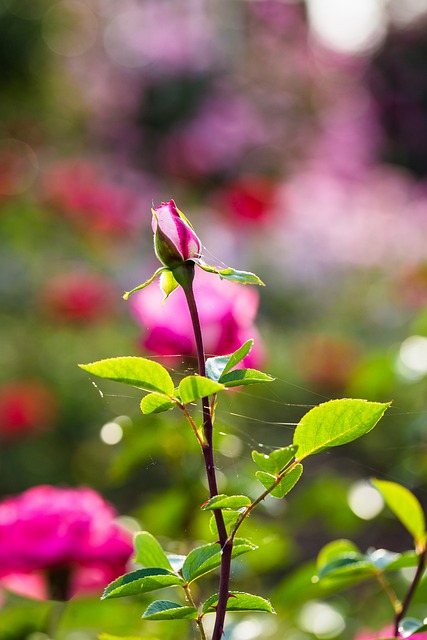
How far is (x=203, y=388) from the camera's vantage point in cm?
26

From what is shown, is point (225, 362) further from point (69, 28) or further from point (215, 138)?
point (69, 28)

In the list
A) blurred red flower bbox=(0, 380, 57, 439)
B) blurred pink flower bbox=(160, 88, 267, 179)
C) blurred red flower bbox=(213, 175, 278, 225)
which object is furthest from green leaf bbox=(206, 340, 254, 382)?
blurred pink flower bbox=(160, 88, 267, 179)

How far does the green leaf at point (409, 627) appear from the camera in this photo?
12.6 inches

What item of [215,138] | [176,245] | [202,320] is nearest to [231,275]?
[176,245]

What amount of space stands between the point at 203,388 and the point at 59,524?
1.07 ft

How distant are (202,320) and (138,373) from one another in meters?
0.31

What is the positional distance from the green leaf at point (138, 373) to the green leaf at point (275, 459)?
0.12ft

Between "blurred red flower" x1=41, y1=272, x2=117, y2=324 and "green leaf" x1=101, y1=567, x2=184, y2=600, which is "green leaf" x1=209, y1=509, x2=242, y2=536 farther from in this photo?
"blurred red flower" x1=41, y1=272, x2=117, y2=324

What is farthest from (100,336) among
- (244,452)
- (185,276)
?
(185,276)

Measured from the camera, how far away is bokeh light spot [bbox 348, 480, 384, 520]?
0.62 m

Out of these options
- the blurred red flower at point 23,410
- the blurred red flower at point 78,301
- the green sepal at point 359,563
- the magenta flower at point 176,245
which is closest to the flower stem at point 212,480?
the magenta flower at point 176,245

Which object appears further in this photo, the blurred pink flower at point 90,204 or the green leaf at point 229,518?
the blurred pink flower at point 90,204

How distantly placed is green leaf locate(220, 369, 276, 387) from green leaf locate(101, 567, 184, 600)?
69 millimetres

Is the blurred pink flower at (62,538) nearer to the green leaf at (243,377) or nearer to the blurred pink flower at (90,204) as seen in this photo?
the green leaf at (243,377)
